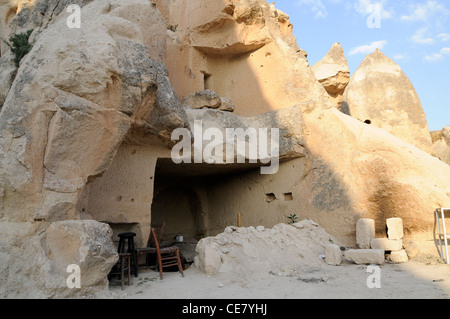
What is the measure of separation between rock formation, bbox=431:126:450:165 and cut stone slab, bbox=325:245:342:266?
41.6 ft

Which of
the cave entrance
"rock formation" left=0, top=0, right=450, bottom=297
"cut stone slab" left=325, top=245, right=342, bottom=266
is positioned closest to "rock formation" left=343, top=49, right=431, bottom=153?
"rock formation" left=0, top=0, right=450, bottom=297

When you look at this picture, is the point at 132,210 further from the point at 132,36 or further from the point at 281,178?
the point at 281,178

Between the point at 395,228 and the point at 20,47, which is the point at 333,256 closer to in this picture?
the point at 395,228

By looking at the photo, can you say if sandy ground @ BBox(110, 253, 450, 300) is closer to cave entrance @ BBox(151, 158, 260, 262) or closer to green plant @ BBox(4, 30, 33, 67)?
cave entrance @ BBox(151, 158, 260, 262)

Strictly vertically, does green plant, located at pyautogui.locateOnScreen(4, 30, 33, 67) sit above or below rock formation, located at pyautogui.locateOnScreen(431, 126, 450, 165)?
above

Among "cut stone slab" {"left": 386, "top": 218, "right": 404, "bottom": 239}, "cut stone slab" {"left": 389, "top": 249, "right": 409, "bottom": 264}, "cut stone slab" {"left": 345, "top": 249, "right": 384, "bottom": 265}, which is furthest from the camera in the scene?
"cut stone slab" {"left": 386, "top": 218, "right": 404, "bottom": 239}

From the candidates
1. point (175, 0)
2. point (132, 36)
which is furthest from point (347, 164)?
point (175, 0)

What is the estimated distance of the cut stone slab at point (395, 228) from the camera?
627 cm

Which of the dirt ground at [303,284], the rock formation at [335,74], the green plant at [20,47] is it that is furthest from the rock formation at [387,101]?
the green plant at [20,47]

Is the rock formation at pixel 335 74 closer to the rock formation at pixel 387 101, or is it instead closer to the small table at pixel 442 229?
the rock formation at pixel 387 101

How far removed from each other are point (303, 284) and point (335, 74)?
34.4ft

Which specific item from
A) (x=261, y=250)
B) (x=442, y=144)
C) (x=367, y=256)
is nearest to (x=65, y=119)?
(x=261, y=250)

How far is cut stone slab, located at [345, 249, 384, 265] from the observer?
5.74 meters

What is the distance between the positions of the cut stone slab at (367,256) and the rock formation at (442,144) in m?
12.3
